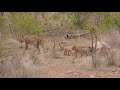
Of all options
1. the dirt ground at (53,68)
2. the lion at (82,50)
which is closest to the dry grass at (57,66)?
the dirt ground at (53,68)

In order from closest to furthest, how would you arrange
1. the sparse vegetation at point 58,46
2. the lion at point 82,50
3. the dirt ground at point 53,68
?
the dirt ground at point 53,68
the sparse vegetation at point 58,46
the lion at point 82,50

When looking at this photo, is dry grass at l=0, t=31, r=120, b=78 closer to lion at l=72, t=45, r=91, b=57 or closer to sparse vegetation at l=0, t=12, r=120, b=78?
sparse vegetation at l=0, t=12, r=120, b=78

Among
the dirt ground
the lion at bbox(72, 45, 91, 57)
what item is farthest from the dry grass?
the lion at bbox(72, 45, 91, 57)

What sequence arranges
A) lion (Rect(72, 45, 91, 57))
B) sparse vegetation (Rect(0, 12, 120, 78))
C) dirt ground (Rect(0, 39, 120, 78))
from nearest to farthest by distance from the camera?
dirt ground (Rect(0, 39, 120, 78))
sparse vegetation (Rect(0, 12, 120, 78))
lion (Rect(72, 45, 91, 57))

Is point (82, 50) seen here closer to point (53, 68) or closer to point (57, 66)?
point (57, 66)

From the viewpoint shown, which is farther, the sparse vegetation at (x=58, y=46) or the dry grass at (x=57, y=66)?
the sparse vegetation at (x=58, y=46)

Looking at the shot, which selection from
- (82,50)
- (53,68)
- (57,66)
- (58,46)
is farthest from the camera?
(58,46)

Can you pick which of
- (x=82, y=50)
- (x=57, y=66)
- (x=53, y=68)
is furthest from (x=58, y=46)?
(x=53, y=68)

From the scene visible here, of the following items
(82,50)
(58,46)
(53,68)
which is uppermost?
(58,46)

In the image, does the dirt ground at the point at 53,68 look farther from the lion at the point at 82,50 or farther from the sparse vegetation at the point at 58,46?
the lion at the point at 82,50
